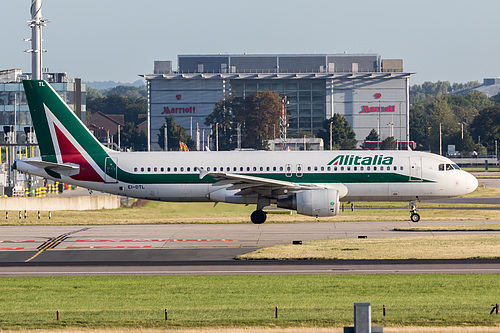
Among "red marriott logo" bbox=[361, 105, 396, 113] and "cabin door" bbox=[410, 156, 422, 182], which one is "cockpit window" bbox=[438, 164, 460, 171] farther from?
"red marriott logo" bbox=[361, 105, 396, 113]

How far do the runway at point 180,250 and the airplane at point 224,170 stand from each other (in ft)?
5.78

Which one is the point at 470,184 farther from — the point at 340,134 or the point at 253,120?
the point at 340,134

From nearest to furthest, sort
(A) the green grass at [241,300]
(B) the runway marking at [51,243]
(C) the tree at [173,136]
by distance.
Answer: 1. (A) the green grass at [241,300]
2. (B) the runway marking at [51,243]
3. (C) the tree at [173,136]

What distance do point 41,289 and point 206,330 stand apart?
8.18 metres

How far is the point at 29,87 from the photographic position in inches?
1688

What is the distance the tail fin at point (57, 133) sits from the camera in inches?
1686

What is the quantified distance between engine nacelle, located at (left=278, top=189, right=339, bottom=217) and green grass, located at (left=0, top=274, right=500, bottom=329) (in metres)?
14.3

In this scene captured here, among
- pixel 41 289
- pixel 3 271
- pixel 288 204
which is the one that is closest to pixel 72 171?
pixel 288 204

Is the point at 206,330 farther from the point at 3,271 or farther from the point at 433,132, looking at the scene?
the point at 433,132

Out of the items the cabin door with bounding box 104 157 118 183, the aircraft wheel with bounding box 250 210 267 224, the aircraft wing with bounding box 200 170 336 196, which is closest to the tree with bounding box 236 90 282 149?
the cabin door with bounding box 104 157 118 183

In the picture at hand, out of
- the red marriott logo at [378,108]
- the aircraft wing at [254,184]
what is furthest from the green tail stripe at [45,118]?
the red marriott logo at [378,108]

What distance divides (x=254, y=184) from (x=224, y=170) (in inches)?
102

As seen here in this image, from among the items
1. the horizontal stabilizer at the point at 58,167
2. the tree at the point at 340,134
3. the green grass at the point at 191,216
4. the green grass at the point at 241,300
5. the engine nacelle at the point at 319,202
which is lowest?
the green grass at the point at 241,300

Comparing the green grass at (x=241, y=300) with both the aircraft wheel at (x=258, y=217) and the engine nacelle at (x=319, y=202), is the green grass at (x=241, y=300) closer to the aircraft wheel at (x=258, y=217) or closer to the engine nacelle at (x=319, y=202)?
the engine nacelle at (x=319, y=202)
